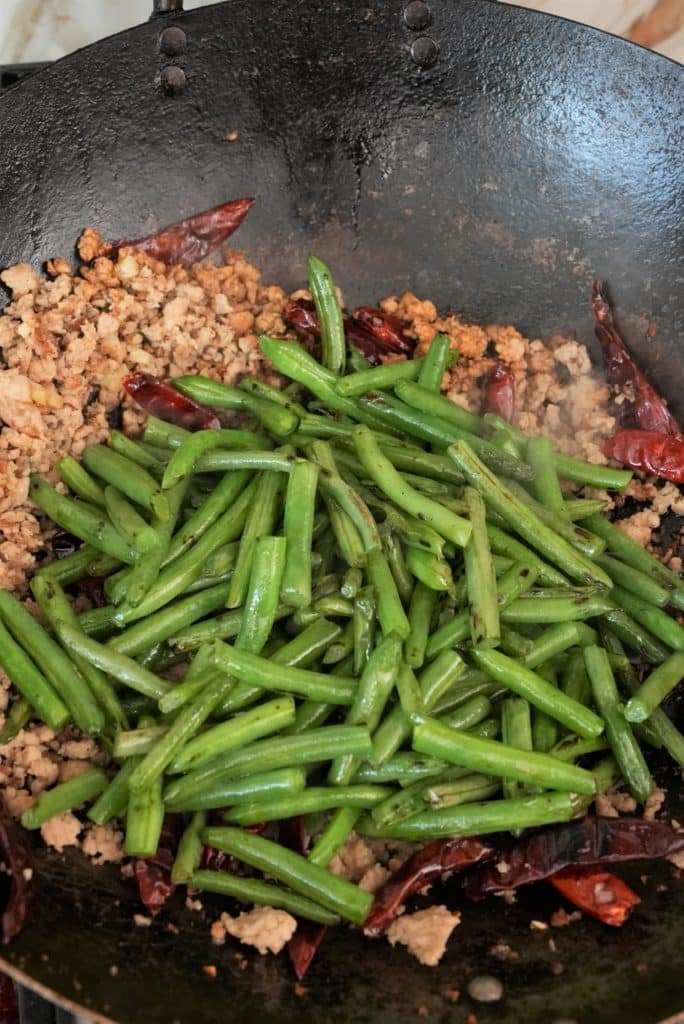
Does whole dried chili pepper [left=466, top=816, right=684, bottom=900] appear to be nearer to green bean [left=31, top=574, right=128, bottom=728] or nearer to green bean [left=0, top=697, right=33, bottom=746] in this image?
green bean [left=31, top=574, right=128, bottom=728]

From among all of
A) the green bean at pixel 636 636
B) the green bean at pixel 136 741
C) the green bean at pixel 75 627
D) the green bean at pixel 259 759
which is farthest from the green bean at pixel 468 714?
the green bean at pixel 75 627

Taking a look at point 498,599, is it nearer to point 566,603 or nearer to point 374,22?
point 566,603

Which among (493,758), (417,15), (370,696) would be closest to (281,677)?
(370,696)

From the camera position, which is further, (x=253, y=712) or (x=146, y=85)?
(x=146, y=85)

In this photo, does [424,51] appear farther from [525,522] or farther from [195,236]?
[525,522]

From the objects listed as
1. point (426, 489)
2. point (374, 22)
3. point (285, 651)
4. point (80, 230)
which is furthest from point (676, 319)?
point (80, 230)

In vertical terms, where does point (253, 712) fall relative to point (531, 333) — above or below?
below
